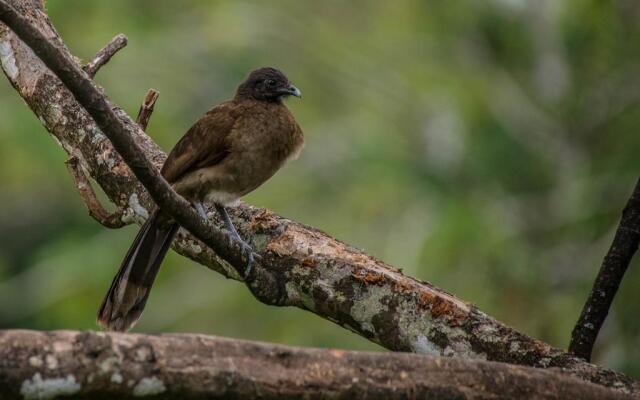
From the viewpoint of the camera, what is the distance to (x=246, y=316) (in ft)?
38.0

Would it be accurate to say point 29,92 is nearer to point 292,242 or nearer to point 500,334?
point 292,242

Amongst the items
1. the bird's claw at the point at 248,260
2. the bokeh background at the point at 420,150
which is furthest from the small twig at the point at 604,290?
the bokeh background at the point at 420,150

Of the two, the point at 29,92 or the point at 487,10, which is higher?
the point at 487,10

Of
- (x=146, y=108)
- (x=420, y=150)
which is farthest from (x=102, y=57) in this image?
(x=420, y=150)

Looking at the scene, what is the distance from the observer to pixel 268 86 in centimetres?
528

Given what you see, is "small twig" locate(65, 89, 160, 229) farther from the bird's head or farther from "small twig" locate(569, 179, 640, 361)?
"small twig" locate(569, 179, 640, 361)

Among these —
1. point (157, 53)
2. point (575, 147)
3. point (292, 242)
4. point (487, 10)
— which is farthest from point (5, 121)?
point (292, 242)

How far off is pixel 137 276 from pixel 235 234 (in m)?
0.49

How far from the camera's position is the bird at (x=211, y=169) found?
4.36 m

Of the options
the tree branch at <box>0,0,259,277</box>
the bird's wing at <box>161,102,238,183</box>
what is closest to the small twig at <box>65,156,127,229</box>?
A: the bird's wing at <box>161,102,238,183</box>

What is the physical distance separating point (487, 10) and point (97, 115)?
7.29 metres

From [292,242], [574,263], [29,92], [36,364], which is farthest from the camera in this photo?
[574,263]

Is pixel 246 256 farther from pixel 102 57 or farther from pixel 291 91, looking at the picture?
pixel 291 91

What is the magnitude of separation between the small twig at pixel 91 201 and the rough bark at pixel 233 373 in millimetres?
1827
